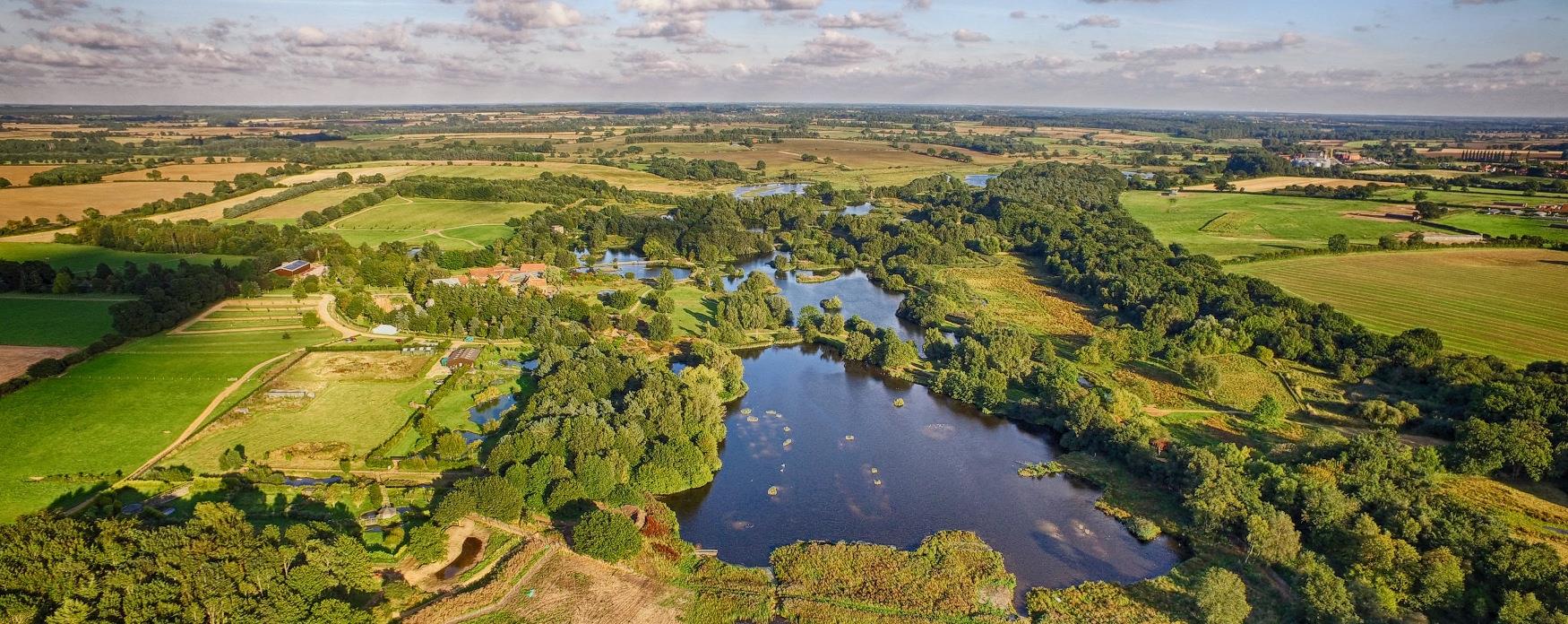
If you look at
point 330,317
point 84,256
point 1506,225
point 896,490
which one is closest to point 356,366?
point 330,317

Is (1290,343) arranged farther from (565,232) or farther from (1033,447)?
(565,232)

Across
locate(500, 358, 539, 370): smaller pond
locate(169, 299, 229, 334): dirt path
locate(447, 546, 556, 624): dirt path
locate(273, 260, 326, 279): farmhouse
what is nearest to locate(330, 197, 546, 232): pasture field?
locate(273, 260, 326, 279): farmhouse

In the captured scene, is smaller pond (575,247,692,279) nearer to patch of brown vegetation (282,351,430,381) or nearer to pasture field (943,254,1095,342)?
patch of brown vegetation (282,351,430,381)

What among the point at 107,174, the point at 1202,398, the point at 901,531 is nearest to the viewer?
the point at 901,531

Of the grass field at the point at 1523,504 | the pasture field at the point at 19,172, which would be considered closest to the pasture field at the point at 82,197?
the pasture field at the point at 19,172

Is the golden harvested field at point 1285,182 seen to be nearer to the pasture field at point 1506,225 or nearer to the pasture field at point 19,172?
the pasture field at point 1506,225

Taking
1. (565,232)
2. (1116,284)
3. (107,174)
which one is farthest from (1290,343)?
(107,174)

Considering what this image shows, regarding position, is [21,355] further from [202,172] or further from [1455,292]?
[1455,292]
